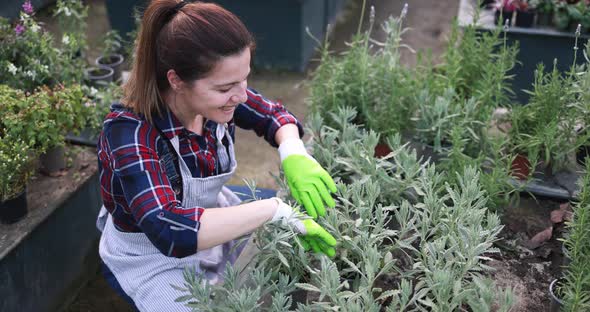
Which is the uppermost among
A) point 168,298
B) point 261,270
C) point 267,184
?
point 261,270

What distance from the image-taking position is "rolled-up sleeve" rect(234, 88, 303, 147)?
7.49 ft

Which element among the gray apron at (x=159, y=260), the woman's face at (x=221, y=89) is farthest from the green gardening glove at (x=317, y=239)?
the woman's face at (x=221, y=89)

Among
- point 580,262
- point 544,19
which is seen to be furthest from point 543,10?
point 580,262

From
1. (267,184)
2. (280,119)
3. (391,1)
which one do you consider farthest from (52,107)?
(391,1)

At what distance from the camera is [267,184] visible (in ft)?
12.1

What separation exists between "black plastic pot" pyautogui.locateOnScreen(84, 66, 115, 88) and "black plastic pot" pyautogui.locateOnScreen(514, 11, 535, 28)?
9.14 ft

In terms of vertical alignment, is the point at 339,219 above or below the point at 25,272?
above

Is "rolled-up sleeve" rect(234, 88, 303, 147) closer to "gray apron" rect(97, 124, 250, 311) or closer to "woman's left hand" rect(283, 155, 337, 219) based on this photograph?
"gray apron" rect(97, 124, 250, 311)

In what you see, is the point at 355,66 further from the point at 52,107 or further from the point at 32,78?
the point at 32,78

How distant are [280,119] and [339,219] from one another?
0.57 meters

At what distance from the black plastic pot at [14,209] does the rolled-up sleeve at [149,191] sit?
3.02ft

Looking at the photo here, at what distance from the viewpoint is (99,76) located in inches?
157

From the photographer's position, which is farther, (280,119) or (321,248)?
(280,119)

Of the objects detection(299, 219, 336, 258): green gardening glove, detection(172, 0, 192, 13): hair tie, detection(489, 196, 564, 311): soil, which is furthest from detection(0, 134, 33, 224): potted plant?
detection(489, 196, 564, 311): soil
